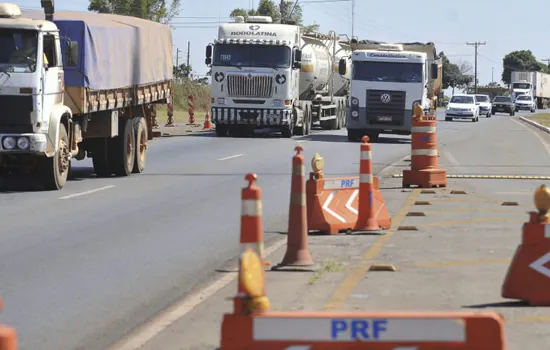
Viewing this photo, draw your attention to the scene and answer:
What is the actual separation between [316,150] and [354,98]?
6.29 meters

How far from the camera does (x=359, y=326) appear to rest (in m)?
4.95

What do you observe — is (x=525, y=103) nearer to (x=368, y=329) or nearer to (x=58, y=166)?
(x=58, y=166)

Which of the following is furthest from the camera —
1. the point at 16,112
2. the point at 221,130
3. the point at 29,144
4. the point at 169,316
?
the point at 221,130

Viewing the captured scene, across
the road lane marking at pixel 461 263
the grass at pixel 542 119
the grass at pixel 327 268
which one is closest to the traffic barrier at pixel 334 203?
the grass at pixel 327 268

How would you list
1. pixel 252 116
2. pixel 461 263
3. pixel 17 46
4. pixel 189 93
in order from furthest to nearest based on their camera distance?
pixel 189 93 < pixel 252 116 < pixel 17 46 < pixel 461 263

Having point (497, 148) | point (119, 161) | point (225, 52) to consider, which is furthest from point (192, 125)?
point (119, 161)

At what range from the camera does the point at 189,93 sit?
241 feet

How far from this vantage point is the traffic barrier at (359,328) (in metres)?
4.95

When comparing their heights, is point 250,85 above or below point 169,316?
above

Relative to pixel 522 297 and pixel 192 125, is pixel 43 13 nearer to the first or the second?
pixel 522 297

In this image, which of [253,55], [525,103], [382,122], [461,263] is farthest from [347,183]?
[525,103]

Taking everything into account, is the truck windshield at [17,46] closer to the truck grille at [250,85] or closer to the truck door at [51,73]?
the truck door at [51,73]

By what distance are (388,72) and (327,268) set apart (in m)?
27.4

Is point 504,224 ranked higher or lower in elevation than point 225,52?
lower
